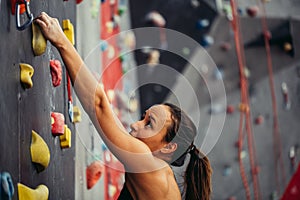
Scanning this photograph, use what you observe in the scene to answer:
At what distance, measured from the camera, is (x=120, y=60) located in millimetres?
5555

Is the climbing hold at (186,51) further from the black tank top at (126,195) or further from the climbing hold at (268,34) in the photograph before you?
the black tank top at (126,195)

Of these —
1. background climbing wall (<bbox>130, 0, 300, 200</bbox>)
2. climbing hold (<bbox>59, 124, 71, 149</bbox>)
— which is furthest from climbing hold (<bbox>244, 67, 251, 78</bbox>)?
climbing hold (<bbox>59, 124, 71, 149</bbox>)

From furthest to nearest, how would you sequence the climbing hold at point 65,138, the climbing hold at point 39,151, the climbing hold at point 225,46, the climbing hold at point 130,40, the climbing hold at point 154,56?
1. the climbing hold at point 154,56
2. the climbing hold at point 130,40
3. the climbing hold at point 225,46
4. the climbing hold at point 65,138
5. the climbing hold at point 39,151

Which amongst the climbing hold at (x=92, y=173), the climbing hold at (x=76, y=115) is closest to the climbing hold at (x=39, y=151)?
the climbing hold at (x=76, y=115)

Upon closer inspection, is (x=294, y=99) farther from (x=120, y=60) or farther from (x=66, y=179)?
(x=66, y=179)

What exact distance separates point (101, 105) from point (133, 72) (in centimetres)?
377

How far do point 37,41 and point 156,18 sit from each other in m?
3.40

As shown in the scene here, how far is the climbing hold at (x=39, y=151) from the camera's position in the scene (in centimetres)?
229

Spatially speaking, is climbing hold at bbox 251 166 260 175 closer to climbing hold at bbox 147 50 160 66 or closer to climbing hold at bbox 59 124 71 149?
climbing hold at bbox 147 50 160 66

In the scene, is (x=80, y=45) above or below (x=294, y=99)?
above

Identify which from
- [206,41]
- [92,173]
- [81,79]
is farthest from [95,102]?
[206,41]

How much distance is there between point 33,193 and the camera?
86.2 inches

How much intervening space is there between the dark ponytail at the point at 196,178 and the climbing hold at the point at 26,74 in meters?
0.60

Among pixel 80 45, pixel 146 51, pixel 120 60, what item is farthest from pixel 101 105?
pixel 146 51
